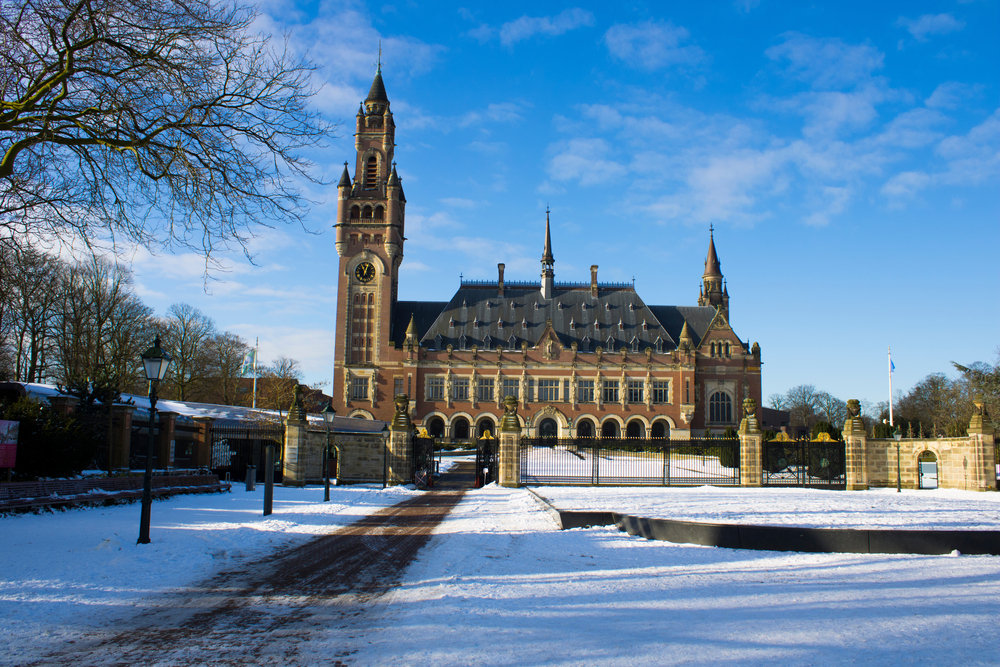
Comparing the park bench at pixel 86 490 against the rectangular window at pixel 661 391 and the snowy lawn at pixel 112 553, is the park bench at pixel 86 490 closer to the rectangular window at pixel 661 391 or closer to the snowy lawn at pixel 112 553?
the snowy lawn at pixel 112 553

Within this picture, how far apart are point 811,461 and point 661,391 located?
36.0 metres

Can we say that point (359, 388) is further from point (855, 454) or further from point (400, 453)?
point (855, 454)

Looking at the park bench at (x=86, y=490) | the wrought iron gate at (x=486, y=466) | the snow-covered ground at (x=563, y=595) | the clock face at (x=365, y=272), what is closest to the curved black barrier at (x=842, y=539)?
the snow-covered ground at (x=563, y=595)

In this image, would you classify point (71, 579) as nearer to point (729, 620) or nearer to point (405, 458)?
point (729, 620)

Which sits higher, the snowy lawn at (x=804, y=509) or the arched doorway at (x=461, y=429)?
the arched doorway at (x=461, y=429)

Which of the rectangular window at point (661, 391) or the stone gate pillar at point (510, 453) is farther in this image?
the rectangular window at point (661, 391)

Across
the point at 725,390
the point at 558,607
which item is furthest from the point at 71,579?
the point at 725,390

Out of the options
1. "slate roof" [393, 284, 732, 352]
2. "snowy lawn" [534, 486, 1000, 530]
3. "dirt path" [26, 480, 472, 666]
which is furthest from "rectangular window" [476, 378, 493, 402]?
"dirt path" [26, 480, 472, 666]

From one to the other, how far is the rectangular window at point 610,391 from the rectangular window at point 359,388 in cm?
2143

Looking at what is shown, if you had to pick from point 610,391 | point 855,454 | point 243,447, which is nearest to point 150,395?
point 243,447

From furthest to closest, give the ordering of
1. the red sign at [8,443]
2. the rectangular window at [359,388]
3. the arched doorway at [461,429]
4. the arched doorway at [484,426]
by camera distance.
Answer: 1. the arched doorway at [461,429]
2. the arched doorway at [484,426]
3. the rectangular window at [359,388]
4. the red sign at [8,443]

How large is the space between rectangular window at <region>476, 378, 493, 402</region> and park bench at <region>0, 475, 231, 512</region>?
44.1 metres

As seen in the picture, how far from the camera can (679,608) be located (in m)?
6.88

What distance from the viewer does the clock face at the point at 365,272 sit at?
2544 inches
